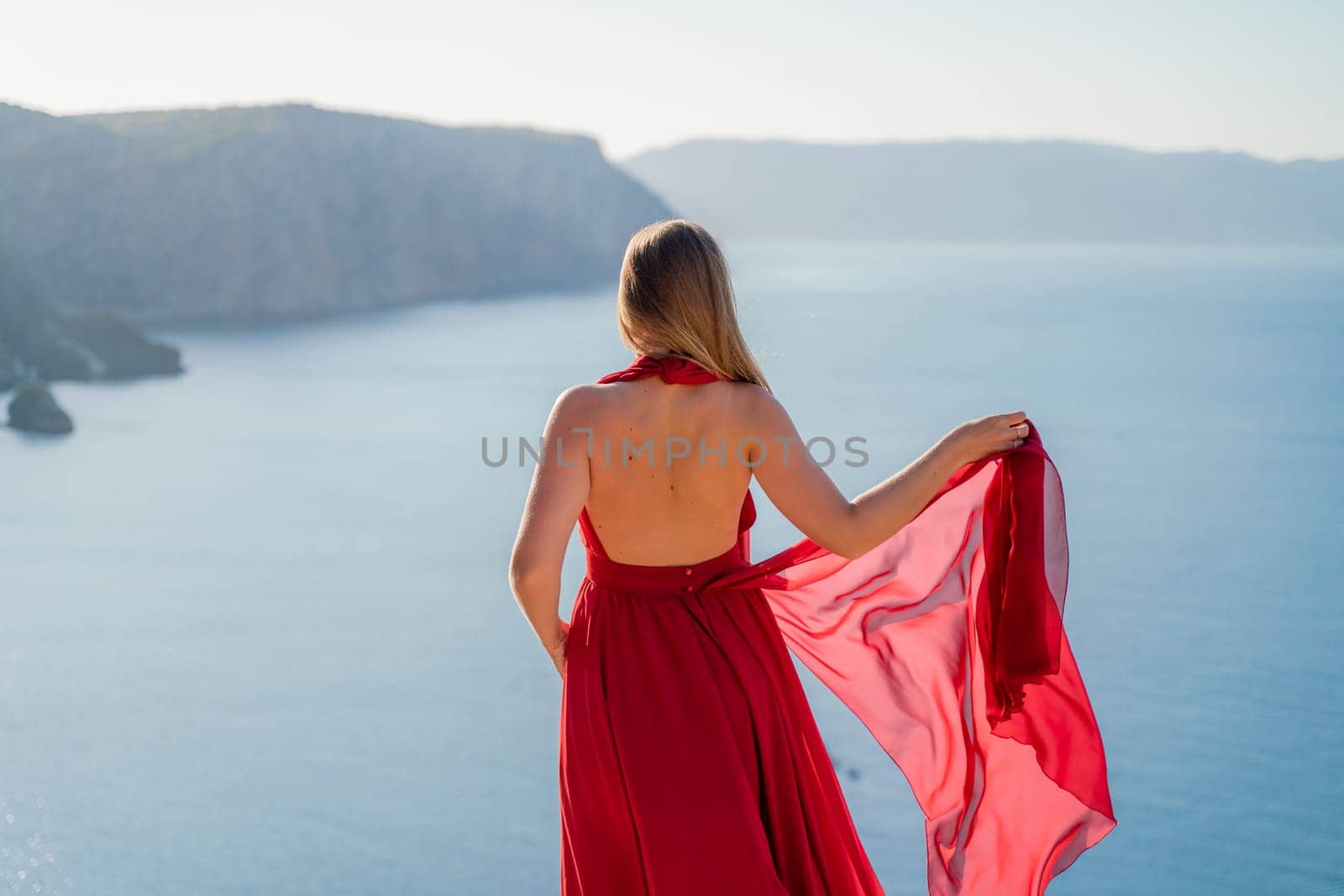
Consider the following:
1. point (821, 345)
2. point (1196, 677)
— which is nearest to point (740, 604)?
point (1196, 677)

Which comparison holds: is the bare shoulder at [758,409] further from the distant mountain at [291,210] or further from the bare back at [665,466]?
the distant mountain at [291,210]

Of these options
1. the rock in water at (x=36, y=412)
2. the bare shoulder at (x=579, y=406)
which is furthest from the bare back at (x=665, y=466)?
the rock in water at (x=36, y=412)

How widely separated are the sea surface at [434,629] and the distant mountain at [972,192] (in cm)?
5540

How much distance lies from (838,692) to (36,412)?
21.3 m

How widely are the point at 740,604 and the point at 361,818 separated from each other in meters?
6.05

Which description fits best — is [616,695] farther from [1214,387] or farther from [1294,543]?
[1214,387]

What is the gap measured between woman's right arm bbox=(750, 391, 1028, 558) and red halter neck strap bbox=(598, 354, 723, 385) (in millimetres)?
84

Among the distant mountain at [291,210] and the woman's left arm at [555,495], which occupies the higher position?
the woman's left arm at [555,495]

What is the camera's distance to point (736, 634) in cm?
184

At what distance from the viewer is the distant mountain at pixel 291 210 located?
32.8 metres

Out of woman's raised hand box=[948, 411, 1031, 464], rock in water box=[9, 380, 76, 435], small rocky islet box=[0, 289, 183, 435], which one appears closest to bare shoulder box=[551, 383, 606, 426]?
woman's raised hand box=[948, 411, 1031, 464]

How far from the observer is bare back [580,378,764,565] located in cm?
169

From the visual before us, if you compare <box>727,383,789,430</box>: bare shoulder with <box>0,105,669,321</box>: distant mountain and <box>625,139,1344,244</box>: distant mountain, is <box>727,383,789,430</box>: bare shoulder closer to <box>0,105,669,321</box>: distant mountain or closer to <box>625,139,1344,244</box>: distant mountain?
<box>0,105,669,321</box>: distant mountain

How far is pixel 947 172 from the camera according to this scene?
95.6 meters
